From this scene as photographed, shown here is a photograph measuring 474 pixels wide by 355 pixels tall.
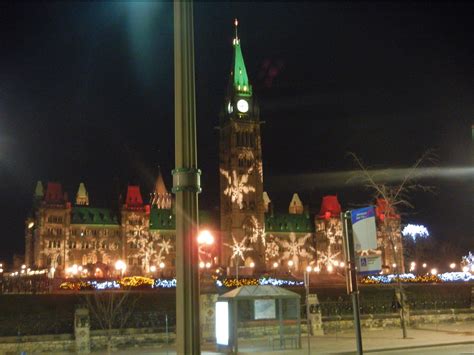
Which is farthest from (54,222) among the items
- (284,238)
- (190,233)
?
(190,233)

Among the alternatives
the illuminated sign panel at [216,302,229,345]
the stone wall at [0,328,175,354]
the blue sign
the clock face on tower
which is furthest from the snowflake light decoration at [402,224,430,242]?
the blue sign

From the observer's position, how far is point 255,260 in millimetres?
108375

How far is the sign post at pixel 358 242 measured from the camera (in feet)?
29.8

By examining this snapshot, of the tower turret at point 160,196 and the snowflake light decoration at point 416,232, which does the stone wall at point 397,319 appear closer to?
the snowflake light decoration at point 416,232

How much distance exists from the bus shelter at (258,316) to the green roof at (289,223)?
327ft

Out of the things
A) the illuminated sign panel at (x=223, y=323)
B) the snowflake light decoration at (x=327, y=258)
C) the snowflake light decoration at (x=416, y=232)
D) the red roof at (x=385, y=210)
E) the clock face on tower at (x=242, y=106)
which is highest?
the clock face on tower at (x=242, y=106)

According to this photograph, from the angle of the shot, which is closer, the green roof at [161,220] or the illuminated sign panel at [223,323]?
the illuminated sign panel at [223,323]

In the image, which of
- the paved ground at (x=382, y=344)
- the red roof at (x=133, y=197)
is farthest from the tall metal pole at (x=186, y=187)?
the red roof at (x=133, y=197)

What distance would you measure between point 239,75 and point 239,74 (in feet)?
0.65

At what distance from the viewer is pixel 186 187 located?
254 inches

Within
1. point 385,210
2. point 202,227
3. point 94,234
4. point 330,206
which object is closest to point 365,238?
point 385,210

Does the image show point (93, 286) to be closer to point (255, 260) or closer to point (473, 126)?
point (473, 126)

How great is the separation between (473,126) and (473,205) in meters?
45.1

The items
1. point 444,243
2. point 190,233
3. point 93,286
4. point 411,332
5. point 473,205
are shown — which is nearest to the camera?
point 190,233
